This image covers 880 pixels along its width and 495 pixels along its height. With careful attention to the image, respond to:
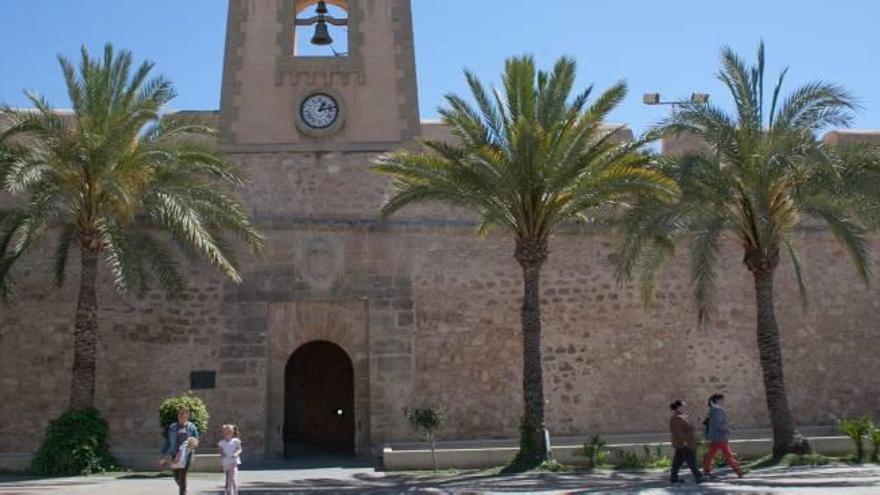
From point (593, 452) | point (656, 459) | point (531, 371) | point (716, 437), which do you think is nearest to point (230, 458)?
point (531, 371)

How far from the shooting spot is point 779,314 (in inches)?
695

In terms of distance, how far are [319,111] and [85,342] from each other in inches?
259

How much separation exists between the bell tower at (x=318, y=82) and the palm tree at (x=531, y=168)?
4409mm

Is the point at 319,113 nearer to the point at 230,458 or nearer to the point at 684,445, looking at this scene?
the point at 230,458

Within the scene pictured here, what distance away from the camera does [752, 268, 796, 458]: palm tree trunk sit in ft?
44.2

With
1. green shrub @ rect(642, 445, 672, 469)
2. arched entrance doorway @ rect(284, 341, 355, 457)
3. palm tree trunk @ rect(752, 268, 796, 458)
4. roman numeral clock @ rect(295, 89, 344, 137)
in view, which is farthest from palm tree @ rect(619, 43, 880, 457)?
arched entrance doorway @ rect(284, 341, 355, 457)

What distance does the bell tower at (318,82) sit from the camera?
18.0 metres

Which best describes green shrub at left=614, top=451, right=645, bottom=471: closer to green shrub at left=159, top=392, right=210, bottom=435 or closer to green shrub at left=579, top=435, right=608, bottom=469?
green shrub at left=579, top=435, right=608, bottom=469

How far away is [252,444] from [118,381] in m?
2.62

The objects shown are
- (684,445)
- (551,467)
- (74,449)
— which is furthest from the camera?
(74,449)

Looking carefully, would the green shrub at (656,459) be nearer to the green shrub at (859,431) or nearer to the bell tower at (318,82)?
the green shrub at (859,431)

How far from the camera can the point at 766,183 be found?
1337cm

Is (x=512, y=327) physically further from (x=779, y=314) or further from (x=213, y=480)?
(x=213, y=480)

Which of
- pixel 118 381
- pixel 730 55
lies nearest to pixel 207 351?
pixel 118 381
